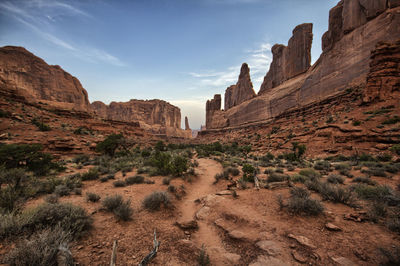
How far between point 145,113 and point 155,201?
8899 cm

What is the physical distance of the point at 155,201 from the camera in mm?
4426

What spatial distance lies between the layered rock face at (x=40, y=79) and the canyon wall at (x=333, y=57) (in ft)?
192

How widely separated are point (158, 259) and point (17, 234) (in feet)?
7.98

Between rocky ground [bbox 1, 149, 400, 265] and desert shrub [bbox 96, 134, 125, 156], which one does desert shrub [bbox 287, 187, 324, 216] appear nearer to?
rocky ground [bbox 1, 149, 400, 265]

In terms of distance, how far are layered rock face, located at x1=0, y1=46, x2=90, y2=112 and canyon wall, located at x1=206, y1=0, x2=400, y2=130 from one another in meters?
58.4

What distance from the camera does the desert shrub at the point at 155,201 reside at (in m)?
4.40

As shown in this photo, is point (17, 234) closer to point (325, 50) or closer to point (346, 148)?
point (346, 148)

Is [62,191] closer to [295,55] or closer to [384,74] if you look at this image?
[384,74]

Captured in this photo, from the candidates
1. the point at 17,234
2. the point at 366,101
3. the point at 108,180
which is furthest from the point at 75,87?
the point at 366,101

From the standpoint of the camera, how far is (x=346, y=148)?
12477 millimetres

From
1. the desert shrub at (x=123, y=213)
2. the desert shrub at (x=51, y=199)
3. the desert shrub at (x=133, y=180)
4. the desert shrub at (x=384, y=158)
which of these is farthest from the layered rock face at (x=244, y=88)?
the desert shrub at (x=51, y=199)

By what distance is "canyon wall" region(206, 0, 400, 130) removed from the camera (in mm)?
19719

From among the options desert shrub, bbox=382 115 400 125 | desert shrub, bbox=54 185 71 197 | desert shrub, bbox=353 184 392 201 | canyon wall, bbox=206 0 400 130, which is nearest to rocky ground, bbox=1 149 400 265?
desert shrub, bbox=54 185 71 197

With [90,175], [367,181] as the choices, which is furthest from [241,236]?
[90,175]
